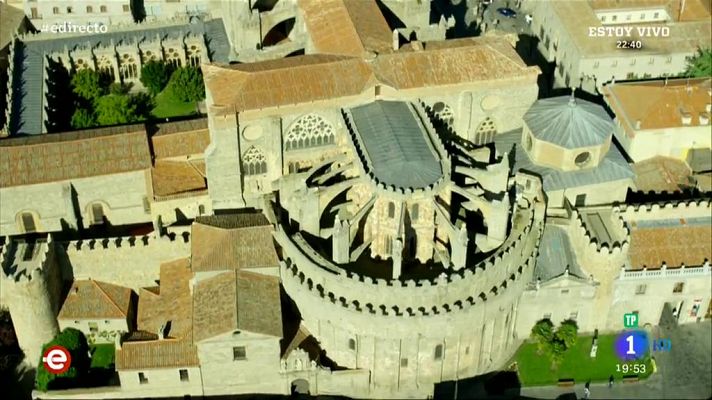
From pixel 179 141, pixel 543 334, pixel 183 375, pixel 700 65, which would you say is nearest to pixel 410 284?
pixel 543 334

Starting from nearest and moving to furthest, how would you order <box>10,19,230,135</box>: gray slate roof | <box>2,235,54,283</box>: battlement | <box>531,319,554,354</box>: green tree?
<box>2,235,54,283</box>: battlement
<box>531,319,554,354</box>: green tree
<box>10,19,230,135</box>: gray slate roof

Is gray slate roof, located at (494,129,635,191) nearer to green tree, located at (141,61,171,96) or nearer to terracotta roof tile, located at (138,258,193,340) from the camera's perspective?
terracotta roof tile, located at (138,258,193,340)

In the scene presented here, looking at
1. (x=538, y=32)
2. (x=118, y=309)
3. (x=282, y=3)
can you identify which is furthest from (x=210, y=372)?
(x=538, y=32)

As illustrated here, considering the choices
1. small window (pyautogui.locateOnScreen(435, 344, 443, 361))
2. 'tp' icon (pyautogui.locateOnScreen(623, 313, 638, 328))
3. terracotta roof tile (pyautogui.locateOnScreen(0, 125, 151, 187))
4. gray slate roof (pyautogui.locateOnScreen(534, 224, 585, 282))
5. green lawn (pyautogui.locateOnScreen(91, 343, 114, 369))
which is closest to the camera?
small window (pyautogui.locateOnScreen(435, 344, 443, 361))

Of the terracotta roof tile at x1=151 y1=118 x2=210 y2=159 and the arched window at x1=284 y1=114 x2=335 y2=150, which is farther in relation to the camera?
the terracotta roof tile at x1=151 y1=118 x2=210 y2=159

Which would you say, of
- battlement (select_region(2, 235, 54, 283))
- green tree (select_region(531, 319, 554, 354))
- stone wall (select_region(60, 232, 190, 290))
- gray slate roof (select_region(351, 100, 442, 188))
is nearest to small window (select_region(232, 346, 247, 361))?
stone wall (select_region(60, 232, 190, 290))

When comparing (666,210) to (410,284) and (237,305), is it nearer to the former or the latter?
(410,284)
